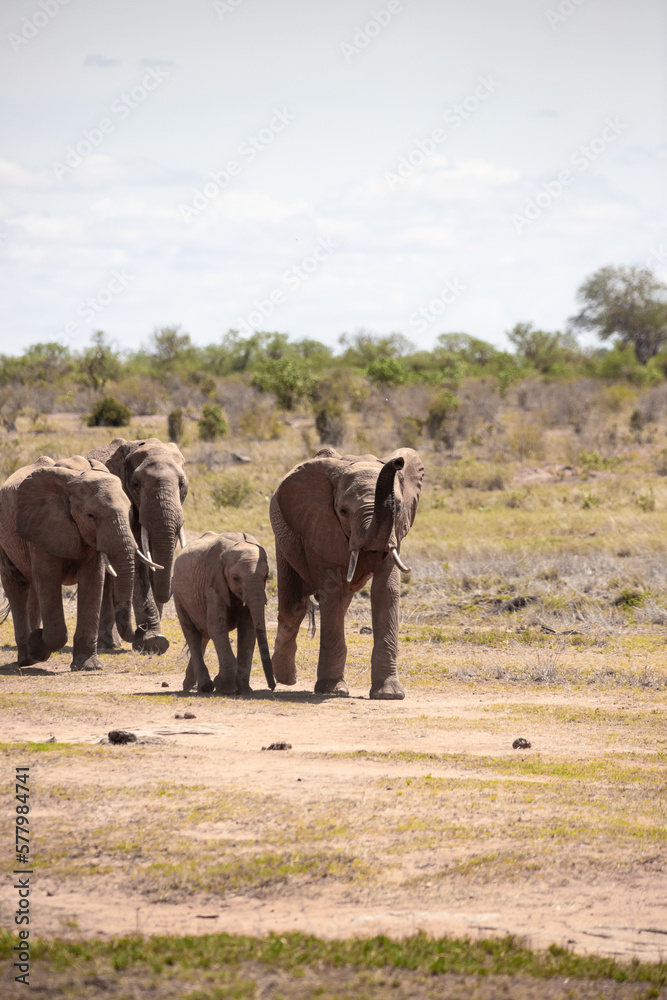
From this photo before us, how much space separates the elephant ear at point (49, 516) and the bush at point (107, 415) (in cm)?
2885

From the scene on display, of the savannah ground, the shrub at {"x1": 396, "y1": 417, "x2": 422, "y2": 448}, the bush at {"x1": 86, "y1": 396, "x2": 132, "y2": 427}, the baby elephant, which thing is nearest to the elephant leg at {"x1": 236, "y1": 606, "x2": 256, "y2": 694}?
the baby elephant

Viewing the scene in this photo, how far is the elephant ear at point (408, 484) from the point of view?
36.7 ft

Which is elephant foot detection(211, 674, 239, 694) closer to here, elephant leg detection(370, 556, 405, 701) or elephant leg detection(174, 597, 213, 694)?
elephant leg detection(174, 597, 213, 694)

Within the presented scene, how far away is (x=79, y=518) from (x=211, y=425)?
27164mm

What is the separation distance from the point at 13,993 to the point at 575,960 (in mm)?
2306

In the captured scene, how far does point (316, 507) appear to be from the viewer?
11.3 m

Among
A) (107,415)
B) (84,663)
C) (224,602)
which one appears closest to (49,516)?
(84,663)

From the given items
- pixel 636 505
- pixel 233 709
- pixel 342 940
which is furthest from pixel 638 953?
pixel 636 505

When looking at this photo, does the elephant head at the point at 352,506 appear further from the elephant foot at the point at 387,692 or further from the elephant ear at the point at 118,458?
the elephant ear at the point at 118,458

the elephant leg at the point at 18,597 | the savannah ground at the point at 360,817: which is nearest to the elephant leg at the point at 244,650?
the savannah ground at the point at 360,817

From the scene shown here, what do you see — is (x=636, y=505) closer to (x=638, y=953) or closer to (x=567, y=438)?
(x=567, y=438)

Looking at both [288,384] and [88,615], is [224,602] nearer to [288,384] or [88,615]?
[88,615]

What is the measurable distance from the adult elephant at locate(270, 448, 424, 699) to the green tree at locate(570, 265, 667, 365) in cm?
6379

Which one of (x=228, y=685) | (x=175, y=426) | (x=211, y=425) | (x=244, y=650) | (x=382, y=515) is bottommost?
(x=228, y=685)
